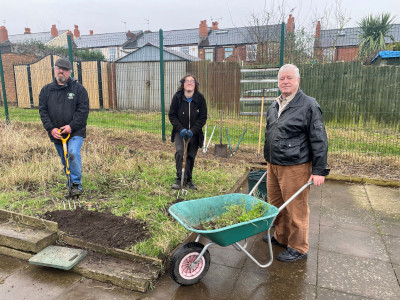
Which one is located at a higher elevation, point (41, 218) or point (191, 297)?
point (41, 218)

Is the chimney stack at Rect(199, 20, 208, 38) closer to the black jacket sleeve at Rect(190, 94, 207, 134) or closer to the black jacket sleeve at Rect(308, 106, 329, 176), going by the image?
the black jacket sleeve at Rect(190, 94, 207, 134)

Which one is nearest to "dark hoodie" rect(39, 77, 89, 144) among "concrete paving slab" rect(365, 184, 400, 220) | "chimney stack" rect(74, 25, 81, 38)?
"concrete paving slab" rect(365, 184, 400, 220)

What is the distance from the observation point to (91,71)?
39.1 feet

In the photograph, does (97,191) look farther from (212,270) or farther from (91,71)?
(91,71)

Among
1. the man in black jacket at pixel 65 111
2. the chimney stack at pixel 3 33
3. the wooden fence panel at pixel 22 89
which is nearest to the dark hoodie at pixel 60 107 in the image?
the man in black jacket at pixel 65 111

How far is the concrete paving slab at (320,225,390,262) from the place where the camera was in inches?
126

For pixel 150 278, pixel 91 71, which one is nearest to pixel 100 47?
pixel 91 71

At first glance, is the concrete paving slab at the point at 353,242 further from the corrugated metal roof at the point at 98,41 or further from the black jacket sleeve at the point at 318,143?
the corrugated metal roof at the point at 98,41

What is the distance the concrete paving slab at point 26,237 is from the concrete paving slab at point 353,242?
9.42 ft

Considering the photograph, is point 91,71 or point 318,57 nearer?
point 318,57

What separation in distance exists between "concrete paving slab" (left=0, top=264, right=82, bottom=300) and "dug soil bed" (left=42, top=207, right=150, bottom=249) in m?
0.43

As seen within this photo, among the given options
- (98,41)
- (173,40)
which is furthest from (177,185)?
(98,41)

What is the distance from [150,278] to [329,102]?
6055 millimetres

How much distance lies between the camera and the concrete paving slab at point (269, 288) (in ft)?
8.36
